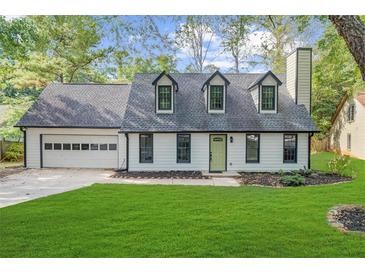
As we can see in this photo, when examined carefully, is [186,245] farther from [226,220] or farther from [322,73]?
[322,73]

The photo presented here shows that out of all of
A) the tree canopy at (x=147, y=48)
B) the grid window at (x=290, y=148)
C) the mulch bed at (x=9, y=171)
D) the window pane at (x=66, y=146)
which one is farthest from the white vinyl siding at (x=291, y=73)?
the mulch bed at (x=9, y=171)

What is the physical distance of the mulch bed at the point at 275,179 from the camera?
9.76m

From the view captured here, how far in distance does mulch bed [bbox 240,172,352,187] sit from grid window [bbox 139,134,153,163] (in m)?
3.58

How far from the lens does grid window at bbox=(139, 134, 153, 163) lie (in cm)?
1221

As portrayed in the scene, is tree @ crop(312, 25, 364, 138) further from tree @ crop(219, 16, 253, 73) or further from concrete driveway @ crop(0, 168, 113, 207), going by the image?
concrete driveway @ crop(0, 168, 113, 207)

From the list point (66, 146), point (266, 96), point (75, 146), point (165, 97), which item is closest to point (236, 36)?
point (266, 96)

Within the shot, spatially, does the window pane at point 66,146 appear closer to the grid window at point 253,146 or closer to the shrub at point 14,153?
the shrub at point 14,153

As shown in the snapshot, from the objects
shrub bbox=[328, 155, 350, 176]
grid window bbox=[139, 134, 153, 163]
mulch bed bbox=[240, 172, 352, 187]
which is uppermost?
grid window bbox=[139, 134, 153, 163]

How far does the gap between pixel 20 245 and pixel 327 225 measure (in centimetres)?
492

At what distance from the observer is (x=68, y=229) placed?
5.18 m

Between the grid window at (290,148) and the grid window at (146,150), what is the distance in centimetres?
526

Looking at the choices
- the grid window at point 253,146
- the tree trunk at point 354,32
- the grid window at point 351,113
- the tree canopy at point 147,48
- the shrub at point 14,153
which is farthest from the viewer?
the grid window at point 351,113

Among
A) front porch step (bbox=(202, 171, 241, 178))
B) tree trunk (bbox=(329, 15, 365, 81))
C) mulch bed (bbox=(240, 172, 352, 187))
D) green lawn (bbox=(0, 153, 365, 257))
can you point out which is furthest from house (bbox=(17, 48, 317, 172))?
tree trunk (bbox=(329, 15, 365, 81))
